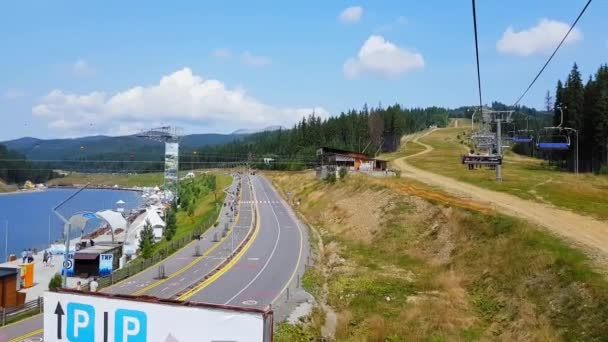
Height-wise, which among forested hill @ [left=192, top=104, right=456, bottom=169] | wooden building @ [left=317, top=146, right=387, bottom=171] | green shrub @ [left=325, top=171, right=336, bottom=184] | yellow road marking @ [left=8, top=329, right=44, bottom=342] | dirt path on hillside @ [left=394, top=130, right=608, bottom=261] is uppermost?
forested hill @ [left=192, top=104, right=456, bottom=169]

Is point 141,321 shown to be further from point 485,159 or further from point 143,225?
point 143,225

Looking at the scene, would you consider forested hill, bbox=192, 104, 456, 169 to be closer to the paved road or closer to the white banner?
the paved road

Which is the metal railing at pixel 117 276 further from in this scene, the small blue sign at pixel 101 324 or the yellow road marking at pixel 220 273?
the small blue sign at pixel 101 324

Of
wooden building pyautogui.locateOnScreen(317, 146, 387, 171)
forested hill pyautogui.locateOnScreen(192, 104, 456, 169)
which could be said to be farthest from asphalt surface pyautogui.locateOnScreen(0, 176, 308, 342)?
forested hill pyautogui.locateOnScreen(192, 104, 456, 169)

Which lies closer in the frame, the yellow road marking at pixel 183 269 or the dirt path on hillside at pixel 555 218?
the dirt path on hillside at pixel 555 218

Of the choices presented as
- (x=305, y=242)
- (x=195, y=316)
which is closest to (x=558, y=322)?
(x=195, y=316)

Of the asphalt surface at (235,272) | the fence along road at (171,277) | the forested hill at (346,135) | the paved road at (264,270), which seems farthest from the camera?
the forested hill at (346,135)

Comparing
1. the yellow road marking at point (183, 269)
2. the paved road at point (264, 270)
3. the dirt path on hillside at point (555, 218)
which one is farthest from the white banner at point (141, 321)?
the yellow road marking at point (183, 269)

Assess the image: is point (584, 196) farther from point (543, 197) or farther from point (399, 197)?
point (399, 197)
